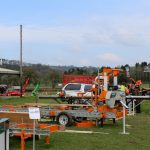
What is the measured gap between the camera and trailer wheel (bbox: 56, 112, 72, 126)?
1719 centimetres

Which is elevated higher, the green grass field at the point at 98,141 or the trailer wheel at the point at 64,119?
the trailer wheel at the point at 64,119

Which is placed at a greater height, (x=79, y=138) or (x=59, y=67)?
(x=59, y=67)

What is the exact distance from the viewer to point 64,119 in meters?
17.4

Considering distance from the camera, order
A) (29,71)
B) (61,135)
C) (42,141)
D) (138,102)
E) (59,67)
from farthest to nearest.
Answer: (59,67) → (29,71) → (138,102) → (61,135) → (42,141)

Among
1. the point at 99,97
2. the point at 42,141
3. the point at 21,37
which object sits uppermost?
the point at 21,37

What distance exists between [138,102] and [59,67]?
63097mm

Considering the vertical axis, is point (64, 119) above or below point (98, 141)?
above

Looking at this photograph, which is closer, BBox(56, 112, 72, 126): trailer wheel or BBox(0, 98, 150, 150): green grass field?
BBox(0, 98, 150, 150): green grass field

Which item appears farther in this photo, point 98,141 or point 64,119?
point 64,119

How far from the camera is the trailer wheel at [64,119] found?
17188mm

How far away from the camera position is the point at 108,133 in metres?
15.2

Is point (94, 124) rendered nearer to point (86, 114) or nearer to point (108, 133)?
point (86, 114)

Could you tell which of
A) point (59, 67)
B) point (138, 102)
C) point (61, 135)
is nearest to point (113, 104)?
point (61, 135)

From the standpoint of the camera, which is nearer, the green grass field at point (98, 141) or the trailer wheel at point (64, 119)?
the green grass field at point (98, 141)
